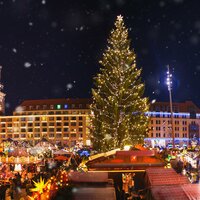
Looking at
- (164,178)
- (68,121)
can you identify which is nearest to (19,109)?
(68,121)

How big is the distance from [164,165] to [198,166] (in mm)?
3493

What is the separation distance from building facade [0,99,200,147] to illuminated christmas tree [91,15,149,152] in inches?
3487

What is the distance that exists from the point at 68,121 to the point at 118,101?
9263 cm

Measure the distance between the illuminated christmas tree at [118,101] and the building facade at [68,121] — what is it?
88557 millimetres

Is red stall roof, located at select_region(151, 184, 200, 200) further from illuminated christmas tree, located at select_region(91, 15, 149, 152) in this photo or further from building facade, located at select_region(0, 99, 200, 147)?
building facade, located at select_region(0, 99, 200, 147)

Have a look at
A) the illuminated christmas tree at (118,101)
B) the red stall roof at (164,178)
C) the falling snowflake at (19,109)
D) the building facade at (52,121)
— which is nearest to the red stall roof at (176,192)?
the red stall roof at (164,178)

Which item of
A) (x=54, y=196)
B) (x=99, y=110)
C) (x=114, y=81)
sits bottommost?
(x=54, y=196)

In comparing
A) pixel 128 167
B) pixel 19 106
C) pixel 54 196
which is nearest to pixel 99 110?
pixel 128 167

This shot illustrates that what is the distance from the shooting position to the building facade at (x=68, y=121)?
A: 12550 cm

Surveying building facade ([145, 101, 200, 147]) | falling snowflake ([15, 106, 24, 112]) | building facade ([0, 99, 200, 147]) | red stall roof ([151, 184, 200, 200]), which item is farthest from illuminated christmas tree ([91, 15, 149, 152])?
falling snowflake ([15, 106, 24, 112])

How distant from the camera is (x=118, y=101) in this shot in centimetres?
3556

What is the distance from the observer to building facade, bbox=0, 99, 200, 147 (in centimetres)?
12550

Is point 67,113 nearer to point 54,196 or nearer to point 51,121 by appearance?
point 51,121

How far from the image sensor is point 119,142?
112ft
